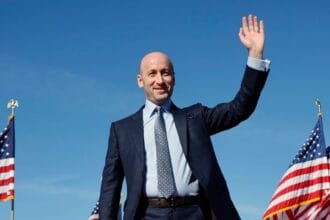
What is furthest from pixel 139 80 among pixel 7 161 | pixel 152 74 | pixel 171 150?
pixel 7 161

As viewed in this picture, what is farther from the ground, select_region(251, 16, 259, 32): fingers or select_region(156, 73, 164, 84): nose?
select_region(251, 16, 259, 32): fingers

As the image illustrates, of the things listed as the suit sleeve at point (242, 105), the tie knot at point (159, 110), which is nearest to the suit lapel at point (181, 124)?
the tie knot at point (159, 110)

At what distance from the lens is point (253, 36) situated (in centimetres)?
524

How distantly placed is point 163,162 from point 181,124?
16.2 inches

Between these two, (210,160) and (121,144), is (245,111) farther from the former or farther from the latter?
(121,144)

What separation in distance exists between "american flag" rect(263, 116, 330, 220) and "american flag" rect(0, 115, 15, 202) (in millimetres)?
6472

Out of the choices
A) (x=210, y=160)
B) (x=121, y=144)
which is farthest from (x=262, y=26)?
(x=121, y=144)

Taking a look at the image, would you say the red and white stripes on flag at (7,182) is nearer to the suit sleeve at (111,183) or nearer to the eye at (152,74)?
the suit sleeve at (111,183)

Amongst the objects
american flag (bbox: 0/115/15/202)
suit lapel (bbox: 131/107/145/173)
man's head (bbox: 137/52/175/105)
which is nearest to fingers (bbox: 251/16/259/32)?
man's head (bbox: 137/52/175/105)

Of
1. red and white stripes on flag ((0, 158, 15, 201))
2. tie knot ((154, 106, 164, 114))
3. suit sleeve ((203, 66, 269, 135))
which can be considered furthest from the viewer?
red and white stripes on flag ((0, 158, 15, 201))

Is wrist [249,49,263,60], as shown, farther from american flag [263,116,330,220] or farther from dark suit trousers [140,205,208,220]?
american flag [263,116,330,220]

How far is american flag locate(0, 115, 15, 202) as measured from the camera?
53.3ft

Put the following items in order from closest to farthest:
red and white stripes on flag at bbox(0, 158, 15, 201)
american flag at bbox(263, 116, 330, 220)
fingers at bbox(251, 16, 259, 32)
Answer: fingers at bbox(251, 16, 259, 32) → american flag at bbox(263, 116, 330, 220) → red and white stripes on flag at bbox(0, 158, 15, 201)

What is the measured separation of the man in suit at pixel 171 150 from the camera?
5.21 metres
